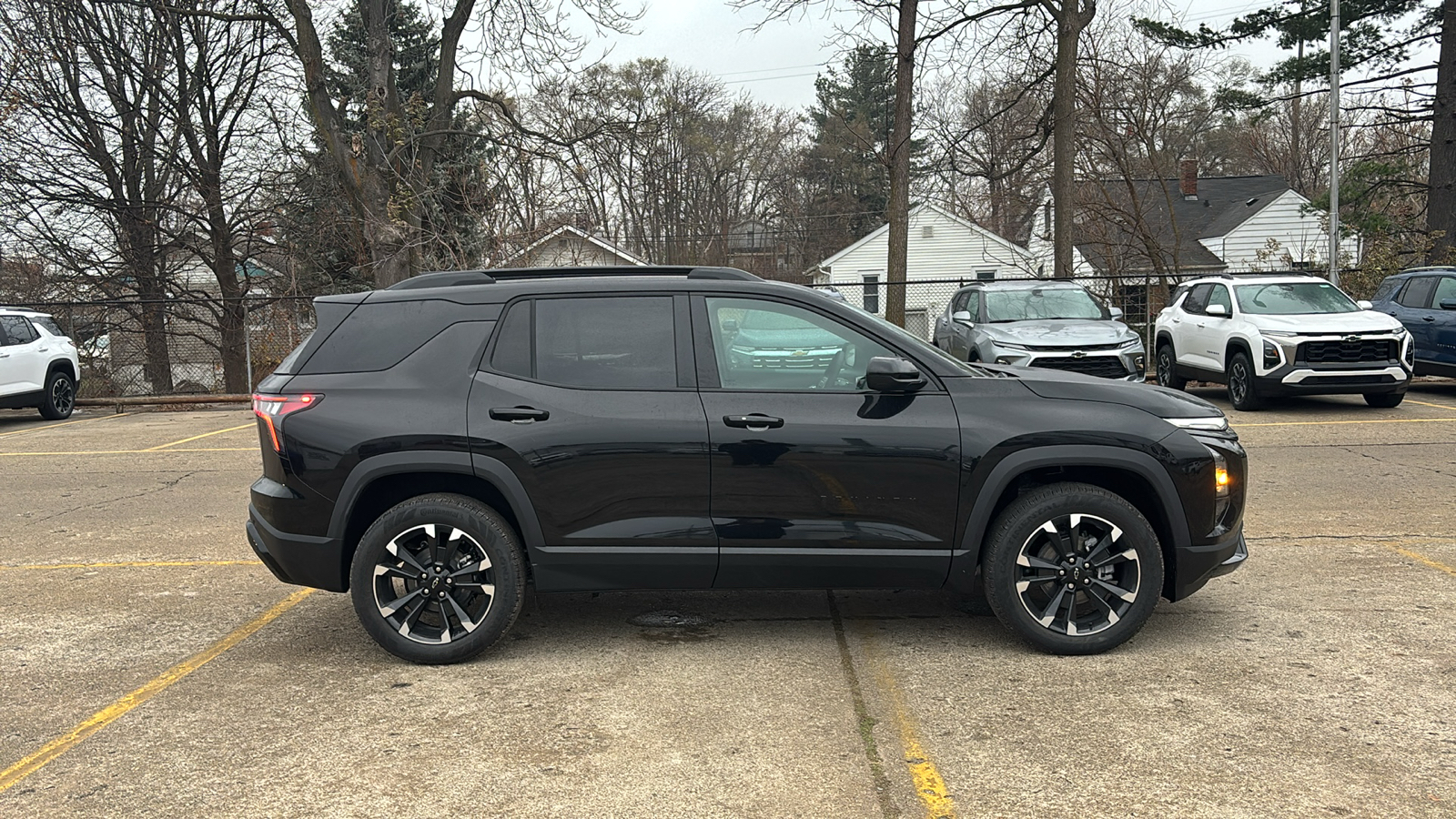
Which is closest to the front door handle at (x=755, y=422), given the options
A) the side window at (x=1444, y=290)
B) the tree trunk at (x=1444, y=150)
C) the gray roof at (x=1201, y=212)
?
the side window at (x=1444, y=290)

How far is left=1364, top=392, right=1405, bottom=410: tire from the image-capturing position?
13.3 metres

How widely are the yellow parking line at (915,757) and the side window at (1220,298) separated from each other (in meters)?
11.1

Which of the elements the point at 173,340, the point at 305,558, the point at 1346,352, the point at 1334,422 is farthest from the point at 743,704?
the point at 173,340

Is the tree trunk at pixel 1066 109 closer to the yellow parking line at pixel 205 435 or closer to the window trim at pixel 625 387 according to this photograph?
the yellow parking line at pixel 205 435

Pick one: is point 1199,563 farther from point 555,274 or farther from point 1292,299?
point 1292,299

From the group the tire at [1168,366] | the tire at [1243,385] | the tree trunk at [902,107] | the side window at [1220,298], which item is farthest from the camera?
the tree trunk at [902,107]

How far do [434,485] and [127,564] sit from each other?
3337 mm

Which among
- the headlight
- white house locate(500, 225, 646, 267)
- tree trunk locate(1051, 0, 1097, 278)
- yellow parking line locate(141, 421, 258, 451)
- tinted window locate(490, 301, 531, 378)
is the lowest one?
yellow parking line locate(141, 421, 258, 451)

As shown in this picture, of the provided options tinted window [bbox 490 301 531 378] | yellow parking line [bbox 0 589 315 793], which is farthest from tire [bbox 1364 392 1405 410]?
yellow parking line [bbox 0 589 315 793]

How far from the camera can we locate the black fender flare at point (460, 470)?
4.62 m

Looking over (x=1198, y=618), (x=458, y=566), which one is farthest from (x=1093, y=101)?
(x=458, y=566)

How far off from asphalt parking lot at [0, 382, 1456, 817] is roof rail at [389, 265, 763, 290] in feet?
5.56

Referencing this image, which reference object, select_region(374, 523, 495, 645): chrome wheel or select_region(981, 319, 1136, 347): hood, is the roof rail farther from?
select_region(981, 319, 1136, 347): hood

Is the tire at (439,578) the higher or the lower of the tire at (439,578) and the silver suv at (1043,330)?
the lower
